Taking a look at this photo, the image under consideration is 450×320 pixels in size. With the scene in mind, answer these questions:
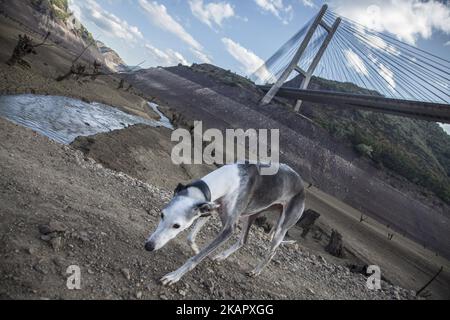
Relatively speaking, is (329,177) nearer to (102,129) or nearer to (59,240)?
(102,129)

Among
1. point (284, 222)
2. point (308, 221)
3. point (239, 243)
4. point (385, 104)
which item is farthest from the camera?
point (385, 104)

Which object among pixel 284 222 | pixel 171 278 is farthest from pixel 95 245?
pixel 284 222

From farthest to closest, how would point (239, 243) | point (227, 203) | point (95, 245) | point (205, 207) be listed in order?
point (239, 243) → point (227, 203) → point (95, 245) → point (205, 207)

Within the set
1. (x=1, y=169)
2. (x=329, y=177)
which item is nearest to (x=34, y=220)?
(x=1, y=169)

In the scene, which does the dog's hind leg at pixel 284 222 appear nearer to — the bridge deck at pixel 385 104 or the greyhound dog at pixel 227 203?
the greyhound dog at pixel 227 203

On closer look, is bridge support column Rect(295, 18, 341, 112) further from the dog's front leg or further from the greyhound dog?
the dog's front leg

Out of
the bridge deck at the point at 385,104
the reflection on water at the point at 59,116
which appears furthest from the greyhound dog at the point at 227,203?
the bridge deck at the point at 385,104

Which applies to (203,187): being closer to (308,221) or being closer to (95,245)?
(95,245)
